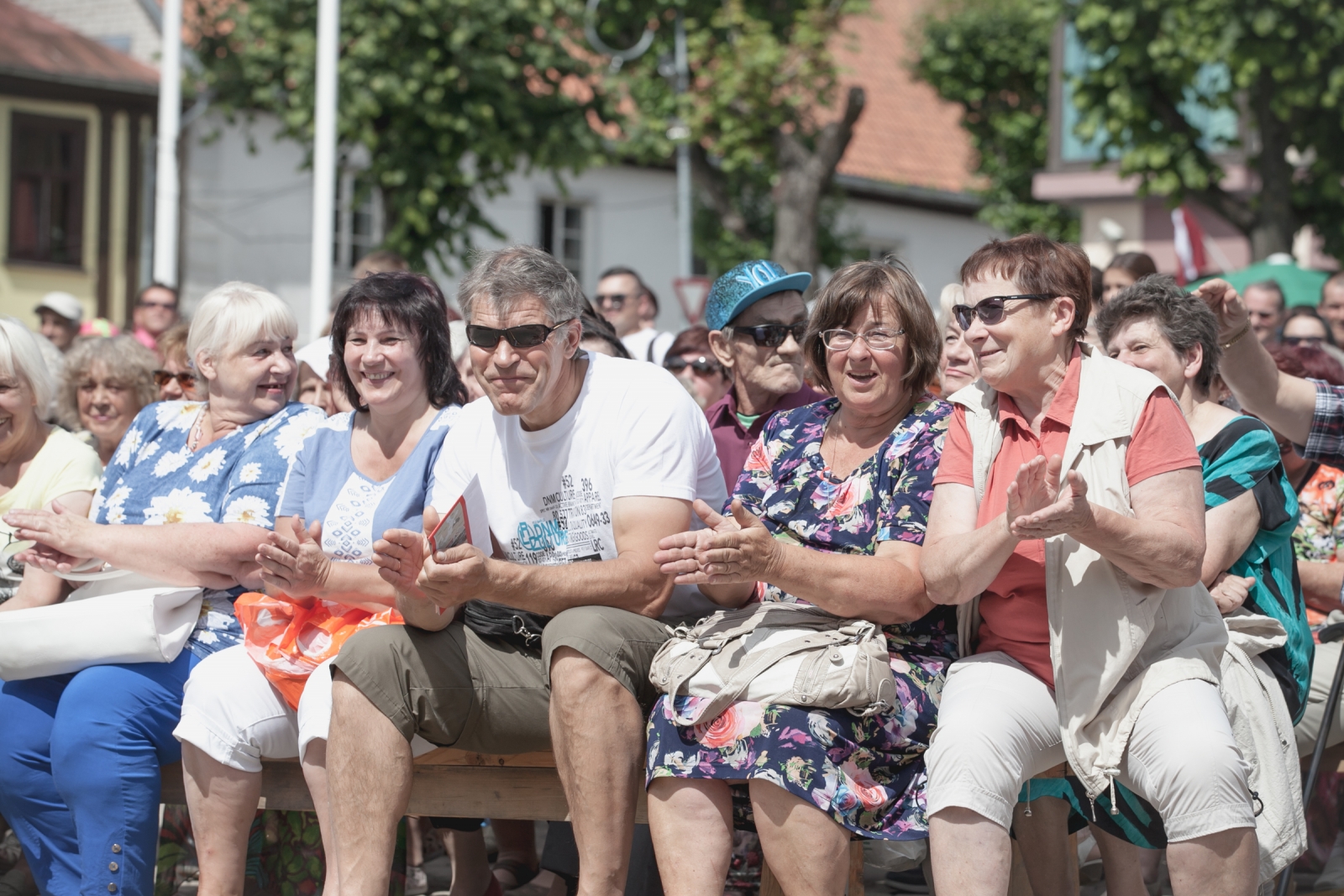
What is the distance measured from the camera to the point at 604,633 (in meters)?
3.40

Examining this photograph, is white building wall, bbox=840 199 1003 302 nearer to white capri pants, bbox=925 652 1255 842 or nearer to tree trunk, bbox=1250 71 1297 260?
tree trunk, bbox=1250 71 1297 260

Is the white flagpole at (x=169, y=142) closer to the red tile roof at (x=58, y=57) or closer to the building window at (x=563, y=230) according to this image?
the red tile roof at (x=58, y=57)

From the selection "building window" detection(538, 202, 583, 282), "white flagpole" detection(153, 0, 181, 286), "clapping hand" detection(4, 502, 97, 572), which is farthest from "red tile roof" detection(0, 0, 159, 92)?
"clapping hand" detection(4, 502, 97, 572)

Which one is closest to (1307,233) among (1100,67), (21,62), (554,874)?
(1100,67)

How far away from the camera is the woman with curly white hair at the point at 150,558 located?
383 centimetres

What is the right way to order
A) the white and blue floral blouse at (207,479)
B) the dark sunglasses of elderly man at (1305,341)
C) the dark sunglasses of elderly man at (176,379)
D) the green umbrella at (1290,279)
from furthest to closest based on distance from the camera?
the green umbrella at (1290,279) < the dark sunglasses of elderly man at (176,379) < the dark sunglasses of elderly man at (1305,341) < the white and blue floral blouse at (207,479)

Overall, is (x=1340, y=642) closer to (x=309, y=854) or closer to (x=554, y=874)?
(x=554, y=874)

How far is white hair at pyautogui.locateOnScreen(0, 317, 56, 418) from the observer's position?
15.3ft

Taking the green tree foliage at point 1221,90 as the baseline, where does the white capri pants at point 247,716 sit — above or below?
below

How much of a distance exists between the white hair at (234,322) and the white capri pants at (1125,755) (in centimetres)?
228

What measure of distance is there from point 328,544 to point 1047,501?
1.93 m

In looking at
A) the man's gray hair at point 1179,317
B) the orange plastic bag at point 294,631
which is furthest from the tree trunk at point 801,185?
the orange plastic bag at point 294,631

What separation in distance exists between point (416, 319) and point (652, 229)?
19569mm

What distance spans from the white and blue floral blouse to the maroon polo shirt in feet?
4.00
